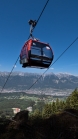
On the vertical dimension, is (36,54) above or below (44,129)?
above

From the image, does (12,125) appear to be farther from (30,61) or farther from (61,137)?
(30,61)

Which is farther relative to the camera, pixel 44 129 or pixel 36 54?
pixel 36 54

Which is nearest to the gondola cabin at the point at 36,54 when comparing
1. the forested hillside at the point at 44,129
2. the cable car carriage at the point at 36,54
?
the cable car carriage at the point at 36,54

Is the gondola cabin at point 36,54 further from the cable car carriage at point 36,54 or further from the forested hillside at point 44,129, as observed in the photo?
the forested hillside at point 44,129

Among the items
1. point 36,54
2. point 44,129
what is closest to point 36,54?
point 36,54

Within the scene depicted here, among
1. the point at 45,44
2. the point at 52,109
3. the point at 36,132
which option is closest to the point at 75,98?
the point at 52,109

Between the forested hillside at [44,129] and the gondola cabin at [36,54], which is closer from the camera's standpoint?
the forested hillside at [44,129]

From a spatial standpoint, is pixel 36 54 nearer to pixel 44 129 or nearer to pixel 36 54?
pixel 36 54

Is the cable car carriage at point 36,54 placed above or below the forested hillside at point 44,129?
above
